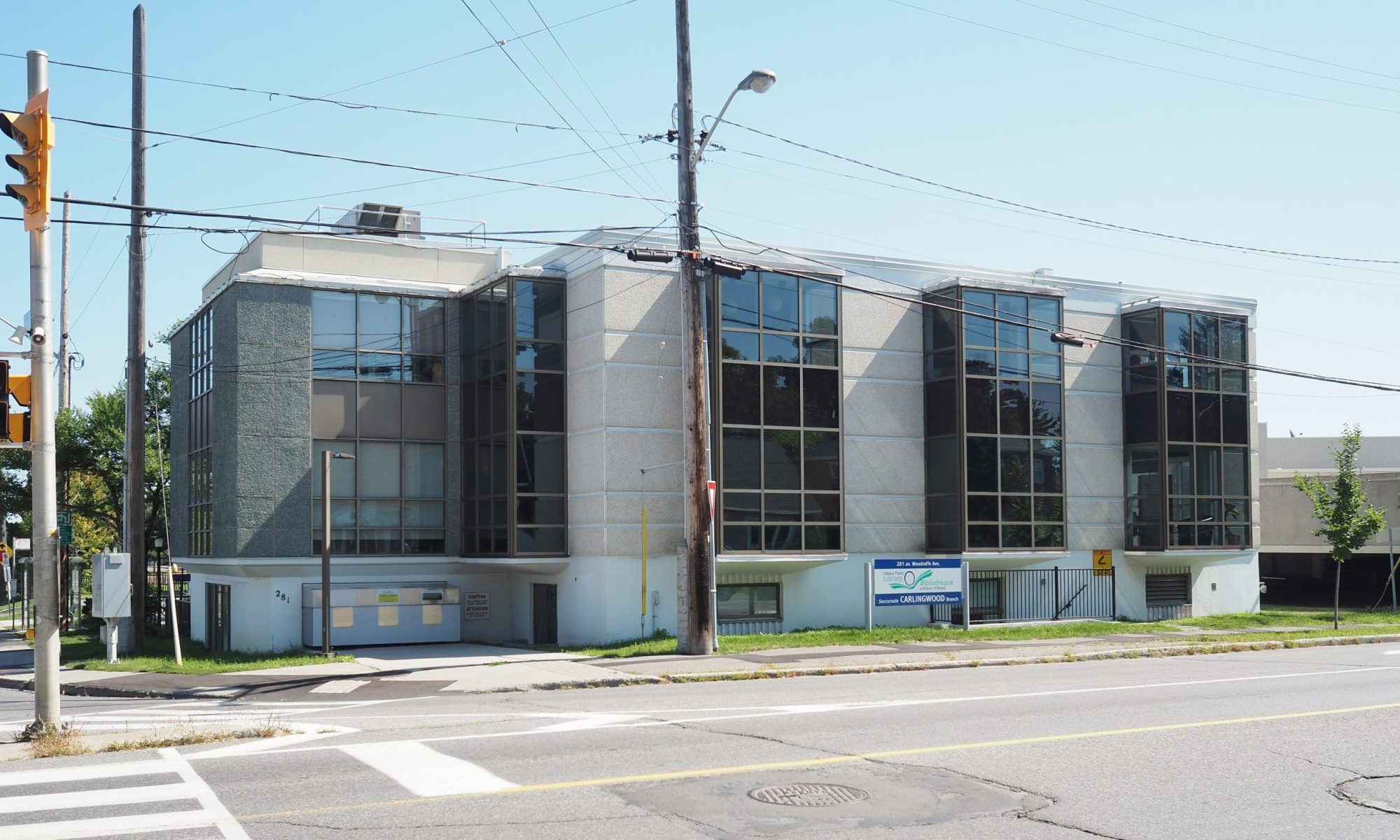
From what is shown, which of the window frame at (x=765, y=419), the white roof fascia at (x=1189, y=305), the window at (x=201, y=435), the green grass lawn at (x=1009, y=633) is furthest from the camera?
the white roof fascia at (x=1189, y=305)

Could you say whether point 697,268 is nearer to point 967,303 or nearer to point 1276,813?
point 967,303

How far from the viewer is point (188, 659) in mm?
25953

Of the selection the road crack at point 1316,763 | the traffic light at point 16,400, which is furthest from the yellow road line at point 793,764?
the traffic light at point 16,400

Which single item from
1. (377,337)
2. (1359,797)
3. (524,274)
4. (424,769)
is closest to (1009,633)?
(524,274)

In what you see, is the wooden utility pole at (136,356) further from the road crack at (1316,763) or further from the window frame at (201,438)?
the road crack at (1316,763)

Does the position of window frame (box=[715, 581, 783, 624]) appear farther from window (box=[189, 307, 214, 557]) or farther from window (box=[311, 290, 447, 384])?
window (box=[189, 307, 214, 557])

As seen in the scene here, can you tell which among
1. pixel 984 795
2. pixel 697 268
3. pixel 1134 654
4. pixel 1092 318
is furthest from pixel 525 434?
pixel 984 795

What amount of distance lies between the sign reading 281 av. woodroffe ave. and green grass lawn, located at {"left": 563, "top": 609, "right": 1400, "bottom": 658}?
2.24 ft

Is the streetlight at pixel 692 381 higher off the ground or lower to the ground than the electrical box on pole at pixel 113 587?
higher

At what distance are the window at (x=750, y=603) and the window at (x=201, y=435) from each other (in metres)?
11.9

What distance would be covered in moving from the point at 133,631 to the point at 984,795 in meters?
23.6

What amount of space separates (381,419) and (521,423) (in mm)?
3805

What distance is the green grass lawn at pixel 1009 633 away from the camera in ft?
77.8

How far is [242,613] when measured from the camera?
27.4 metres
